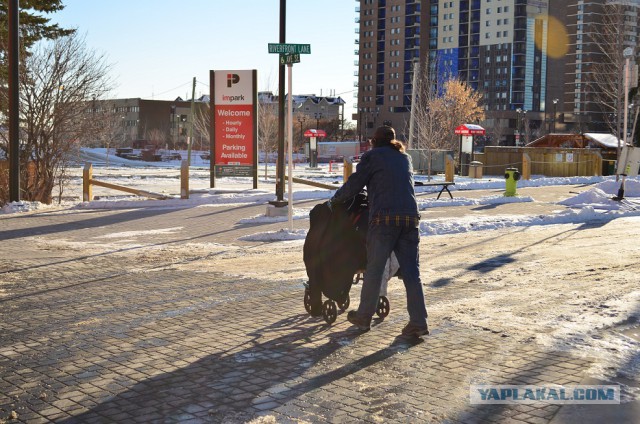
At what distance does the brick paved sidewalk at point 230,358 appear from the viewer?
484 centimetres

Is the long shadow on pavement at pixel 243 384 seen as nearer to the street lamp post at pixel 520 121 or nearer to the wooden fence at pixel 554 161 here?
the wooden fence at pixel 554 161

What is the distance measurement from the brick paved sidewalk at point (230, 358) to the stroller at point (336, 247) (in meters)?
0.39

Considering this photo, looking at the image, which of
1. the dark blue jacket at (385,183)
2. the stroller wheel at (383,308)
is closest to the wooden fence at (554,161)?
the stroller wheel at (383,308)

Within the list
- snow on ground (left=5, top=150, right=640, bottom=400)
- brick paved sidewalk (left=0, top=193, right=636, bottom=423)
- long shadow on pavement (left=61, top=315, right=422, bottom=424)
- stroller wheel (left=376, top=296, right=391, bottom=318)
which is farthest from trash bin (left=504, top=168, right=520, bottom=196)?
long shadow on pavement (left=61, top=315, right=422, bottom=424)

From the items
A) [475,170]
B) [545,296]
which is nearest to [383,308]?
[545,296]

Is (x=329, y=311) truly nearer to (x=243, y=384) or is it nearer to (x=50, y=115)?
(x=243, y=384)

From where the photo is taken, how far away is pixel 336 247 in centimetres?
697

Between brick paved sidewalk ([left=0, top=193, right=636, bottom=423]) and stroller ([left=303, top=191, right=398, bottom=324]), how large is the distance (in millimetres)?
392

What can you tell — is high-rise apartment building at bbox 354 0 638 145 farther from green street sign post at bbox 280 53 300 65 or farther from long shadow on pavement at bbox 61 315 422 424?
long shadow on pavement at bbox 61 315 422 424

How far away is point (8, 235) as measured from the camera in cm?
1389

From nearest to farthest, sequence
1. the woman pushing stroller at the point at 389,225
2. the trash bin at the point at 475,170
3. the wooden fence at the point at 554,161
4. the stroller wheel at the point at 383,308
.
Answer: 1. the woman pushing stroller at the point at 389,225
2. the stroller wheel at the point at 383,308
3. the trash bin at the point at 475,170
4. the wooden fence at the point at 554,161

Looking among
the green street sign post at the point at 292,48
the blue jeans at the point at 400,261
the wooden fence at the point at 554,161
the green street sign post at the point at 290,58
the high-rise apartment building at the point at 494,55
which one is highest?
the high-rise apartment building at the point at 494,55

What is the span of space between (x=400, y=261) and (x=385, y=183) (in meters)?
0.67

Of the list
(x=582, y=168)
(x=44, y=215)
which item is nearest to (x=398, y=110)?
(x=582, y=168)
